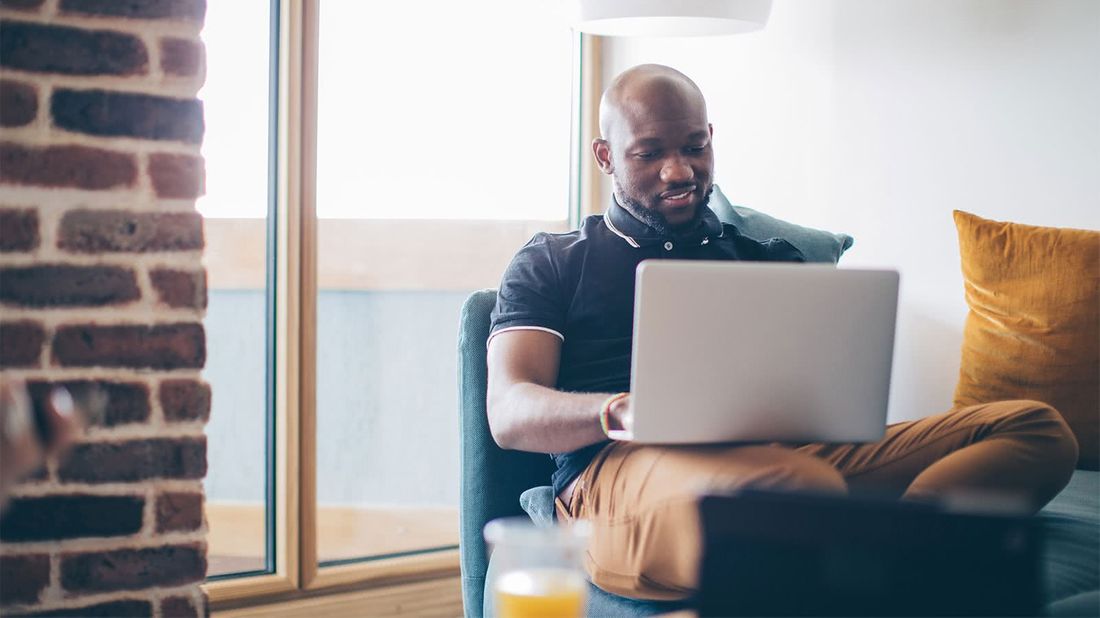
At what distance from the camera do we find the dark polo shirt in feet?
5.94

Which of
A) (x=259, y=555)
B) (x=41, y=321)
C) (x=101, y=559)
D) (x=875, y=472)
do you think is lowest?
(x=259, y=555)

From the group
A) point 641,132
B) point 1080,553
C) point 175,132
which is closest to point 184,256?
point 175,132

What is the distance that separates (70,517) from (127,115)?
56 cm

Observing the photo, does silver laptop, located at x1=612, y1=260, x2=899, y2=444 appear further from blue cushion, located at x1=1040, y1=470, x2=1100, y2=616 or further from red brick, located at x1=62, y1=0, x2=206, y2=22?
red brick, located at x1=62, y1=0, x2=206, y2=22

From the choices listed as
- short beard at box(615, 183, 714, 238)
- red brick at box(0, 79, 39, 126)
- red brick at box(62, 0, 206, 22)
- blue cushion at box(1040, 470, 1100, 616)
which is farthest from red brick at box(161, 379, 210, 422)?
blue cushion at box(1040, 470, 1100, 616)

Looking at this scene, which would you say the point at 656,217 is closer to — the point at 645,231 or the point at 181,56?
the point at 645,231

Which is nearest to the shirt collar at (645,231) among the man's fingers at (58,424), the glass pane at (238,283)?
the glass pane at (238,283)

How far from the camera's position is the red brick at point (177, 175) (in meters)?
1.59

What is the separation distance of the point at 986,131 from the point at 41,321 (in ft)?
5.67

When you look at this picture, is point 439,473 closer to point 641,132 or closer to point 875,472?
point 641,132

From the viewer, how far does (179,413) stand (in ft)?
5.26

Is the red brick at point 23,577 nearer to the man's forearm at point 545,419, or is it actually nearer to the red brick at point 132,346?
the red brick at point 132,346

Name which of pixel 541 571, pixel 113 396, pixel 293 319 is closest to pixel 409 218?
pixel 293 319

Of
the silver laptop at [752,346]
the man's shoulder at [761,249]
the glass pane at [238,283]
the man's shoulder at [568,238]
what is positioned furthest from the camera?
the glass pane at [238,283]
